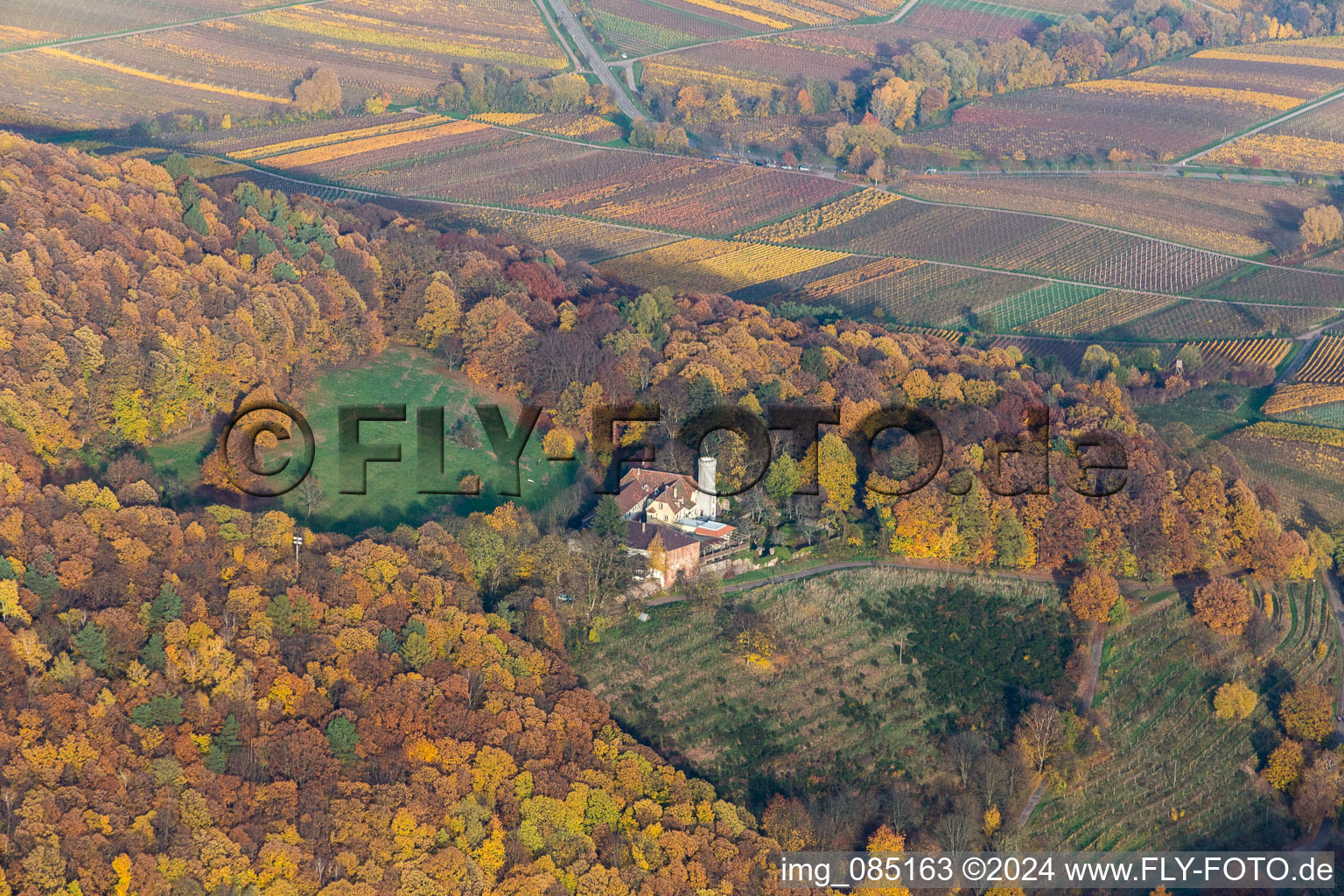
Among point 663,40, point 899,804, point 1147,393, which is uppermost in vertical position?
point 663,40

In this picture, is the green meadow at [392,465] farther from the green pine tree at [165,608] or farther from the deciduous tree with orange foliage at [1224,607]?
the deciduous tree with orange foliage at [1224,607]

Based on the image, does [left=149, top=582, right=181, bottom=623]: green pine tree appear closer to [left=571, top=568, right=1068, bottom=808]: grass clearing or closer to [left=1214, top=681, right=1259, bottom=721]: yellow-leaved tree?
[left=571, top=568, right=1068, bottom=808]: grass clearing

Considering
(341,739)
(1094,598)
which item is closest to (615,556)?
(341,739)

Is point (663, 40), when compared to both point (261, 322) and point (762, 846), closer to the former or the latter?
point (261, 322)

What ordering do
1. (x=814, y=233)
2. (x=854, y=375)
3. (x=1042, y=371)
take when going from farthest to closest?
(x=814, y=233)
(x=1042, y=371)
(x=854, y=375)

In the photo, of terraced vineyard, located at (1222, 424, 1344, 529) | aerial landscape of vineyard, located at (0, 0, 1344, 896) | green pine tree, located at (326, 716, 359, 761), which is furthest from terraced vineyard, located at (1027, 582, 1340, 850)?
green pine tree, located at (326, 716, 359, 761)

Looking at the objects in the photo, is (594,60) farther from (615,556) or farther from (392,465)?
(615,556)

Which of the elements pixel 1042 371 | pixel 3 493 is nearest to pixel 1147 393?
pixel 1042 371

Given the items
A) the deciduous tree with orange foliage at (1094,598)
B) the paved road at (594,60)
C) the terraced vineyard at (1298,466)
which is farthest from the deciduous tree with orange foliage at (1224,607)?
the paved road at (594,60)
